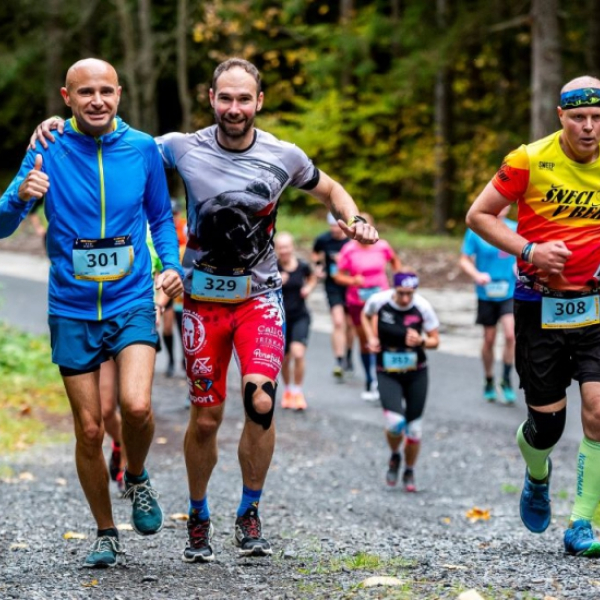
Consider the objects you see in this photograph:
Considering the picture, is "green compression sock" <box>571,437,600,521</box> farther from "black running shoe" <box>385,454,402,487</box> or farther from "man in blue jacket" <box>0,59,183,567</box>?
"black running shoe" <box>385,454,402,487</box>

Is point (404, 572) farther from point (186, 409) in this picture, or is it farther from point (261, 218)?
point (186, 409)

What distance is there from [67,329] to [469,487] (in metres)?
5.53

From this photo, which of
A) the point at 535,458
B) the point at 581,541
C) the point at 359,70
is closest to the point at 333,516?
the point at 535,458

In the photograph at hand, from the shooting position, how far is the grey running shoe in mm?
5949

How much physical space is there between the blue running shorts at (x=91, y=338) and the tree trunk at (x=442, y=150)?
30278 millimetres

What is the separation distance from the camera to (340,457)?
38.1 feet

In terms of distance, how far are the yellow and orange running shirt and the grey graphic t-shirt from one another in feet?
3.93

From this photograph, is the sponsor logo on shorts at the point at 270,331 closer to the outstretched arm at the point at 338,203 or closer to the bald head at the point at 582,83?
the outstretched arm at the point at 338,203

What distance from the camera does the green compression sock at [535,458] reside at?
6.63m

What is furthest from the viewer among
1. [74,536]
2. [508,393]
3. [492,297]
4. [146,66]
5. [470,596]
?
[146,66]

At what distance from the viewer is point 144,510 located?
19.8 feet

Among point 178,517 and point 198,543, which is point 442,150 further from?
point 198,543

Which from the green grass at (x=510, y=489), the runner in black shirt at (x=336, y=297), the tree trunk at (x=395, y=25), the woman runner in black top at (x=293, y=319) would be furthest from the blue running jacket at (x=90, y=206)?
the tree trunk at (x=395, y=25)

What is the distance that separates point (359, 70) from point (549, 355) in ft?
99.8
